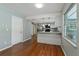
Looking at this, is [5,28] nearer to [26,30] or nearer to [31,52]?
[31,52]

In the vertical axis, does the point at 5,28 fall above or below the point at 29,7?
below

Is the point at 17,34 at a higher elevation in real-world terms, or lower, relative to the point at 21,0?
lower

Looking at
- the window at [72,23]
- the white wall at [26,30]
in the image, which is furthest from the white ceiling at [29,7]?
the white wall at [26,30]

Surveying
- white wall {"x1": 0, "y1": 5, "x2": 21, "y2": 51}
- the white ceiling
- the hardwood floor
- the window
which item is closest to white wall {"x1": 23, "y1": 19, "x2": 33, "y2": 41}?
white wall {"x1": 0, "y1": 5, "x2": 21, "y2": 51}

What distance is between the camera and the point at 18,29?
25.1 ft

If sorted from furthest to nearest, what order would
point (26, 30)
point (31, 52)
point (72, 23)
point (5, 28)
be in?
point (26, 30), point (5, 28), point (31, 52), point (72, 23)

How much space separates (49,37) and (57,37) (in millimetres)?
655

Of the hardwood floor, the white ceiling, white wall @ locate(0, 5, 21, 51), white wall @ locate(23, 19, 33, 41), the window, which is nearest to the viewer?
the window

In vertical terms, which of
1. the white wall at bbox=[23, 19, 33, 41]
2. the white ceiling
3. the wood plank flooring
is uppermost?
the white ceiling

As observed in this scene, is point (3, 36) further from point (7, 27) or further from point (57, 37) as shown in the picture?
point (57, 37)

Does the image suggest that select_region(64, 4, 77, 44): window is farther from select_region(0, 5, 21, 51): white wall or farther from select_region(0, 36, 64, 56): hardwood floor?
select_region(0, 5, 21, 51): white wall

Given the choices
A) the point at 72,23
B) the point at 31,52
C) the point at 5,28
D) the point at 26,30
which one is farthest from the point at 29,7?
the point at 26,30

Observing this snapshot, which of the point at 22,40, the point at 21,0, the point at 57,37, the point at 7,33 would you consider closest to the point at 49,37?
the point at 57,37

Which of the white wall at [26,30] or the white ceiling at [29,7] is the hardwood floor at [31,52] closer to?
the white ceiling at [29,7]
